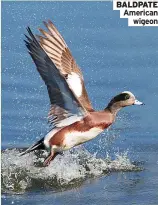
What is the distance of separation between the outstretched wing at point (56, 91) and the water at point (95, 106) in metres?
0.59

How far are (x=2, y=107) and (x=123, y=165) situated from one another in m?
1.74

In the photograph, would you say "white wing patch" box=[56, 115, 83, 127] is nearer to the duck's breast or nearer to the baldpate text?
the duck's breast

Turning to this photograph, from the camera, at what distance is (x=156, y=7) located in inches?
367

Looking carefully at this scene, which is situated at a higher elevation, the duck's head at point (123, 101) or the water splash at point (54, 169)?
the duck's head at point (123, 101)

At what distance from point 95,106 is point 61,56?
121 cm

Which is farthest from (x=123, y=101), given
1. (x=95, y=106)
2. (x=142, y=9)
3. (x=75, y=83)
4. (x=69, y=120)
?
(x=142, y=9)

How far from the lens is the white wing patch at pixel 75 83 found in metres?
7.83

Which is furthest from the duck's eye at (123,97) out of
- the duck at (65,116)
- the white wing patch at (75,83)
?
the white wing patch at (75,83)

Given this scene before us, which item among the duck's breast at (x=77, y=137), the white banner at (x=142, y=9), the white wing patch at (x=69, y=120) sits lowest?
the duck's breast at (x=77, y=137)

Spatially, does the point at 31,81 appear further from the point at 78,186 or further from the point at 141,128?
the point at 78,186

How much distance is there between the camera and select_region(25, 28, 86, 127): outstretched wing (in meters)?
6.93

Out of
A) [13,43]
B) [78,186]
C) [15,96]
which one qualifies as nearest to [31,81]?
[15,96]

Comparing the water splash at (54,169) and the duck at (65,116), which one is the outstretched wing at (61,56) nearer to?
the duck at (65,116)

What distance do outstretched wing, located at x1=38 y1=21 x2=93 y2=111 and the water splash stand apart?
0.67 meters
